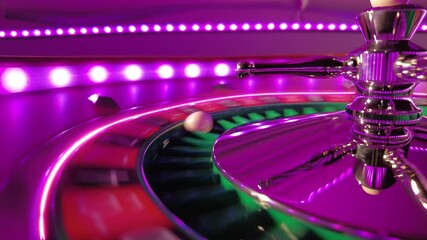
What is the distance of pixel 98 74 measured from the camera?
1.34 meters

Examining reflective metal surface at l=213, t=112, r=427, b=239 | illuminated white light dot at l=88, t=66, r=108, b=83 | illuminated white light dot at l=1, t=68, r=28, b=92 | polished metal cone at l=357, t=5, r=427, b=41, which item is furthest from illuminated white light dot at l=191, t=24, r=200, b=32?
polished metal cone at l=357, t=5, r=427, b=41

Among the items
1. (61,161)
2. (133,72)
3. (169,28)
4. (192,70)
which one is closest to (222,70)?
(192,70)

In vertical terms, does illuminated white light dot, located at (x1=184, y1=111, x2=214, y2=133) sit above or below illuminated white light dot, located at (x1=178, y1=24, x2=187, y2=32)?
below

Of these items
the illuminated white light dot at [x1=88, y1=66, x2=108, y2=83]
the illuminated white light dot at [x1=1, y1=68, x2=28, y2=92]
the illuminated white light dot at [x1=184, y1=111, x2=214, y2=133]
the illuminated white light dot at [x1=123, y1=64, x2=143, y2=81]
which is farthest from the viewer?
the illuminated white light dot at [x1=123, y1=64, x2=143, y2=81]

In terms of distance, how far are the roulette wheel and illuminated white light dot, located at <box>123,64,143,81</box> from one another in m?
0.50

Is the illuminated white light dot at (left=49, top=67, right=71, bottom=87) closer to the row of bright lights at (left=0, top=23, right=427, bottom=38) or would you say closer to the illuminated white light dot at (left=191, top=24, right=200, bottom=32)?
the row of bright lights at (left=0, top=23, right=427, bottom=38)

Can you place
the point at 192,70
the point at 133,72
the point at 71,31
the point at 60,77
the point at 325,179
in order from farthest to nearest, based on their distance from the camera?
the point at 71,31 < the point at 192,70 < the point at 133,72 < the point at 60,77 < the point at 325,179

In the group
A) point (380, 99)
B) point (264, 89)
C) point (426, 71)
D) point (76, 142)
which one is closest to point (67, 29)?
point (264, 89)

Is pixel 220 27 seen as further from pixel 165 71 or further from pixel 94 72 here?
pixel 94 72

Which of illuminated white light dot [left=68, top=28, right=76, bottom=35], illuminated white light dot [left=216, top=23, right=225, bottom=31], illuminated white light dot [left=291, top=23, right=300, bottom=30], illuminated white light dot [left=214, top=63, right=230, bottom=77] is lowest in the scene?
illuminated white light dot [left=214, top=63, right=230, bottom=77]

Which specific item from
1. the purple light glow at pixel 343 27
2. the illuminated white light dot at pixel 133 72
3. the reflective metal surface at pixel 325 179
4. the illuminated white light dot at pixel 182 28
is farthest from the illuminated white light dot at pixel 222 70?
the reflective metal surface at pixel 325 179

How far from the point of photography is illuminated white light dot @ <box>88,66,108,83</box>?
4.29 ft

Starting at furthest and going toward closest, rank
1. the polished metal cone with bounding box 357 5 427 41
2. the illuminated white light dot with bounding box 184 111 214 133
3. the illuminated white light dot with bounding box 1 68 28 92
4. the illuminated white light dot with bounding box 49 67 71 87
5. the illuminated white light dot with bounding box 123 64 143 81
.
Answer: the illuminated white light dot with bounding box 123 64 143 81 < the illuminated white light dot with bounding box 49 67 71 87 < the illuminated white light dot with bounding box 1 68 28 92 < the illuminated white light dot with bounding box 184 111 214 133 < the polished metal cone with bounding box 357 5 427 41

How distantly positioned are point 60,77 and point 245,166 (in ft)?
3.03
